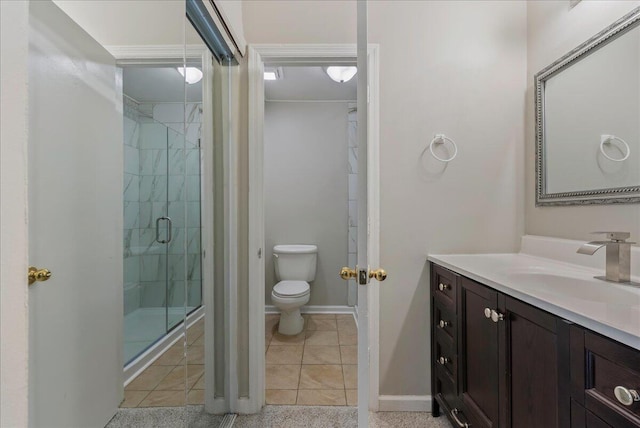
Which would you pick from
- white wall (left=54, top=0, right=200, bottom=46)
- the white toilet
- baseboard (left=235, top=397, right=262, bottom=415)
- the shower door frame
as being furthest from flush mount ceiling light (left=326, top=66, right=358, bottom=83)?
baseboard (left=235, top=397, right=262, bottom=415)

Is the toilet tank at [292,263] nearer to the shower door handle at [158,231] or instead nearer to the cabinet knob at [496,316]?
the shower door handle at [158,231]

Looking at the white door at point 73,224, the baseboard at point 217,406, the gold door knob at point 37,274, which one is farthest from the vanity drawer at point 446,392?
the gold door knob at point 37,274

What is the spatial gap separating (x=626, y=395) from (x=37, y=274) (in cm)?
145

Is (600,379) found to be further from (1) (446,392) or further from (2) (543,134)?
(2) (543,134)

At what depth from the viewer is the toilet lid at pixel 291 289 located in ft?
7.76

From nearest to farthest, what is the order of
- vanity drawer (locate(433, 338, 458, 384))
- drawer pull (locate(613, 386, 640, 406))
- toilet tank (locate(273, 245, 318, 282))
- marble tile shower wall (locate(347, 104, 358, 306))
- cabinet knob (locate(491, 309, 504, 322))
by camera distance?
drawer pull (locate(613, 386, 640, 406)) → cabinet knob (locate(491, 309, 504, 322)) → vanity drawer (locate(433, 338, 458, 384)) → toilet tank (locate(273, 245, 318, 282)) → marble tile shower wall (locate(347, 104, 358, 306))

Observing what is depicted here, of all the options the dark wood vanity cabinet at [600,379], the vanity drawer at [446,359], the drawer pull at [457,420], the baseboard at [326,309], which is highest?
the dark wood vanity cabinet at [600,379]

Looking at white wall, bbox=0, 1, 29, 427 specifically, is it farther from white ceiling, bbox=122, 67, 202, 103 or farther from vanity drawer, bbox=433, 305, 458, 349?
vanity drawer, bbox=433, 305, 458, 349

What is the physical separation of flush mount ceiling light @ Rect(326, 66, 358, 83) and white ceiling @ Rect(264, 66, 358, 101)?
0.10m

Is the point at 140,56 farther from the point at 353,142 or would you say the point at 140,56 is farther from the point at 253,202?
the point at 353,142

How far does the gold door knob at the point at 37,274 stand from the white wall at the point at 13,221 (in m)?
0.55

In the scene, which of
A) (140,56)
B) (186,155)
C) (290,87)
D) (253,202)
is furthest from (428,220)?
(290,87)

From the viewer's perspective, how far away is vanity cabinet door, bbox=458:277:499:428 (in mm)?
1046

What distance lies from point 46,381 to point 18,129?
841mm
